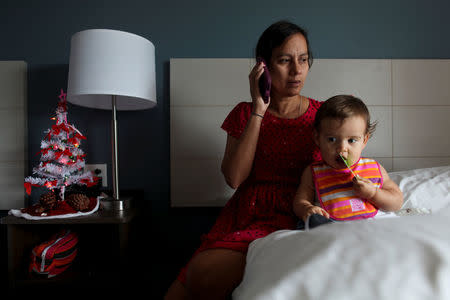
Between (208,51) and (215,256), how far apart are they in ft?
4.01

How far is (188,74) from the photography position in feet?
5.16

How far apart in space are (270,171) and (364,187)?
0.33 meters

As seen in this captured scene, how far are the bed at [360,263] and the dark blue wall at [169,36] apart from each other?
3.87 feet

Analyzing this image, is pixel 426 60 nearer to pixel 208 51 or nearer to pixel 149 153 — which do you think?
pixel 208 51

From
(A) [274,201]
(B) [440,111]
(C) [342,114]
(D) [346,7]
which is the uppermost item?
(D) [346,7]

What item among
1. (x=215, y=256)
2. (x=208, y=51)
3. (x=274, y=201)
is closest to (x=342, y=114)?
(x=274, y=201)

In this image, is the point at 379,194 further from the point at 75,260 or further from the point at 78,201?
the point at 75,260

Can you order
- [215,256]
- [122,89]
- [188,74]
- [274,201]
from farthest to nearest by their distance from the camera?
[188,74] → [122,89] → [274,201] → [215,256]

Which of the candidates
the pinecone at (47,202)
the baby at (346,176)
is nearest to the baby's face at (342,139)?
the baby at (346,176)

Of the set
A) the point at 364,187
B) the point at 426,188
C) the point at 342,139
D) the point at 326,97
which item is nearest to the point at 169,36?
the point at 326,97

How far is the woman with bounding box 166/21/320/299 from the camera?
96cm

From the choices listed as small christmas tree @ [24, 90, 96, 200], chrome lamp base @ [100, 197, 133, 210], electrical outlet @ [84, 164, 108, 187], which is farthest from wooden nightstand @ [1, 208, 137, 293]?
electrical outlet @ [84, 164, 108, 187]

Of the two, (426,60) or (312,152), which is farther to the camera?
(426,60)

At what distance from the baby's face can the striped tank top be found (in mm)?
37
